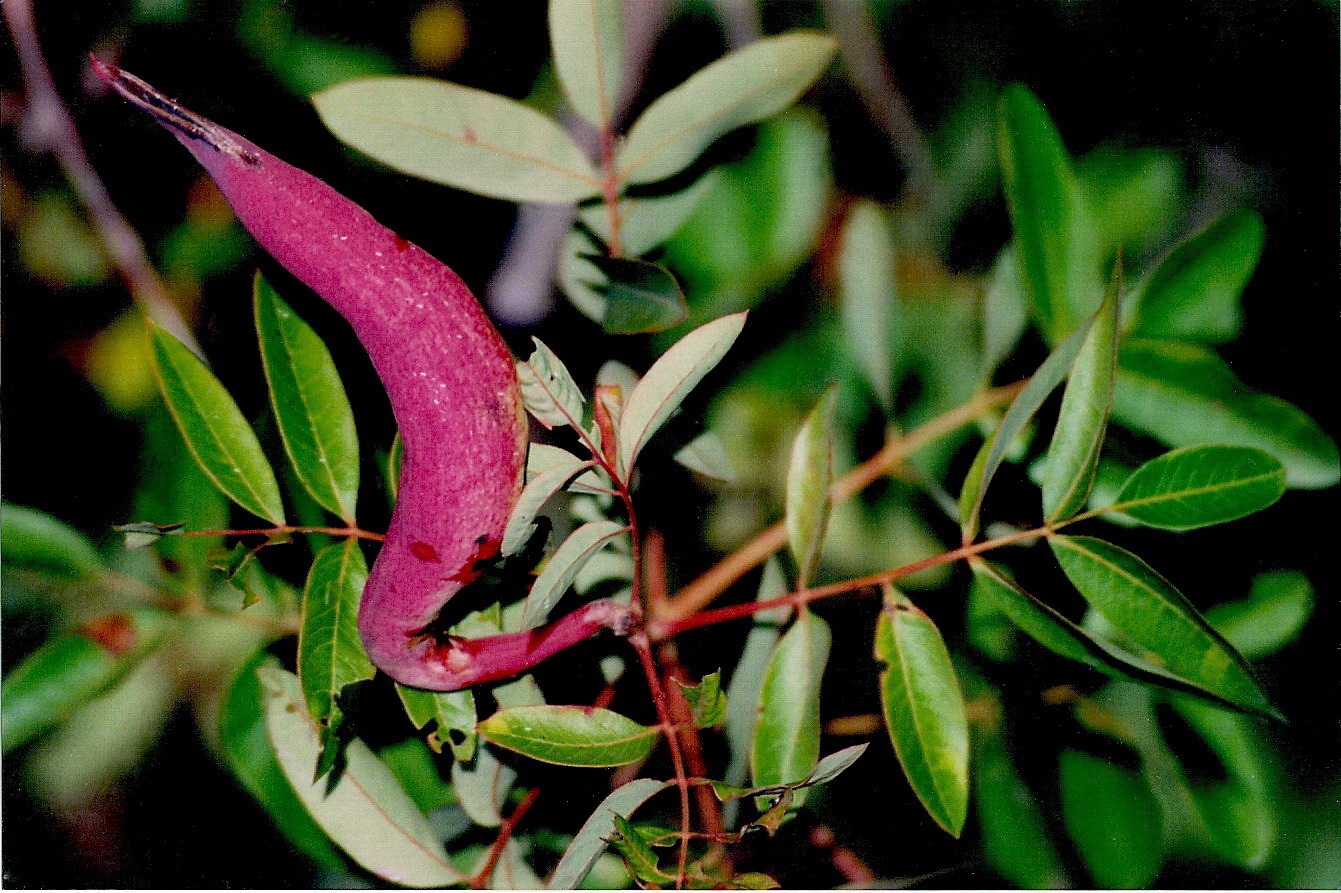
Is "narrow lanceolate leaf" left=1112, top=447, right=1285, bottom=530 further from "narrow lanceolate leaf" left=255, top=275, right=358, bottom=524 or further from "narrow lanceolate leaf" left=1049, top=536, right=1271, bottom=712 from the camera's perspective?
"narrow lanceolate leaf" left=255, top=275, right=358, bottom=524

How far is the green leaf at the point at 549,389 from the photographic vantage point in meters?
0.32

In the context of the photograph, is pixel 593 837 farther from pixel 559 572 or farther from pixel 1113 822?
pixel 1113 822

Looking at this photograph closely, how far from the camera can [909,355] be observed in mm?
490

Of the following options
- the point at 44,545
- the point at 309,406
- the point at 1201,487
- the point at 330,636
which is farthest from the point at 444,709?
the point at 1201,487

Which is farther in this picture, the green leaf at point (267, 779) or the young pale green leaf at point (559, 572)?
the green leaf at point (267, 779)

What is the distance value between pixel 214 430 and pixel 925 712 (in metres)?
0.38

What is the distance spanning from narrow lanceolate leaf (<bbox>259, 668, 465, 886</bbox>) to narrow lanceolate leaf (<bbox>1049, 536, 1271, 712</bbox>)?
362 mm

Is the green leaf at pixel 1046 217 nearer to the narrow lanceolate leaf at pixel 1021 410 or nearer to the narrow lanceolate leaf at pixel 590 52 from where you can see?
the narrow lanceolate leaf at pixel 1021 410

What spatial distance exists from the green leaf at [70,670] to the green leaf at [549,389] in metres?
0.30

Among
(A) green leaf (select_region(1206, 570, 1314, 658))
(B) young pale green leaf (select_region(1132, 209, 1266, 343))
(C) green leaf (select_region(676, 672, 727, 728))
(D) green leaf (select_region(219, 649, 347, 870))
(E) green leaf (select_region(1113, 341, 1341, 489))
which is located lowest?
(D) green leaf (select_region(219, 649, 347, 870))

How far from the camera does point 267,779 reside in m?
0.46

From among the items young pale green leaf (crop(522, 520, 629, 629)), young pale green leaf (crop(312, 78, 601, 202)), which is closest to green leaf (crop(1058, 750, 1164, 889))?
young pale green leaf (crop(522, 520, 629, 629))

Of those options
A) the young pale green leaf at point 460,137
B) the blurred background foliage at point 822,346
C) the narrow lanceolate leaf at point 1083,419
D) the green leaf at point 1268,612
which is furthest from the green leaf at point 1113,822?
the young pale green leaf at point 460,137

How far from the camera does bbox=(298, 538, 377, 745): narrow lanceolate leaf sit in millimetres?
373
